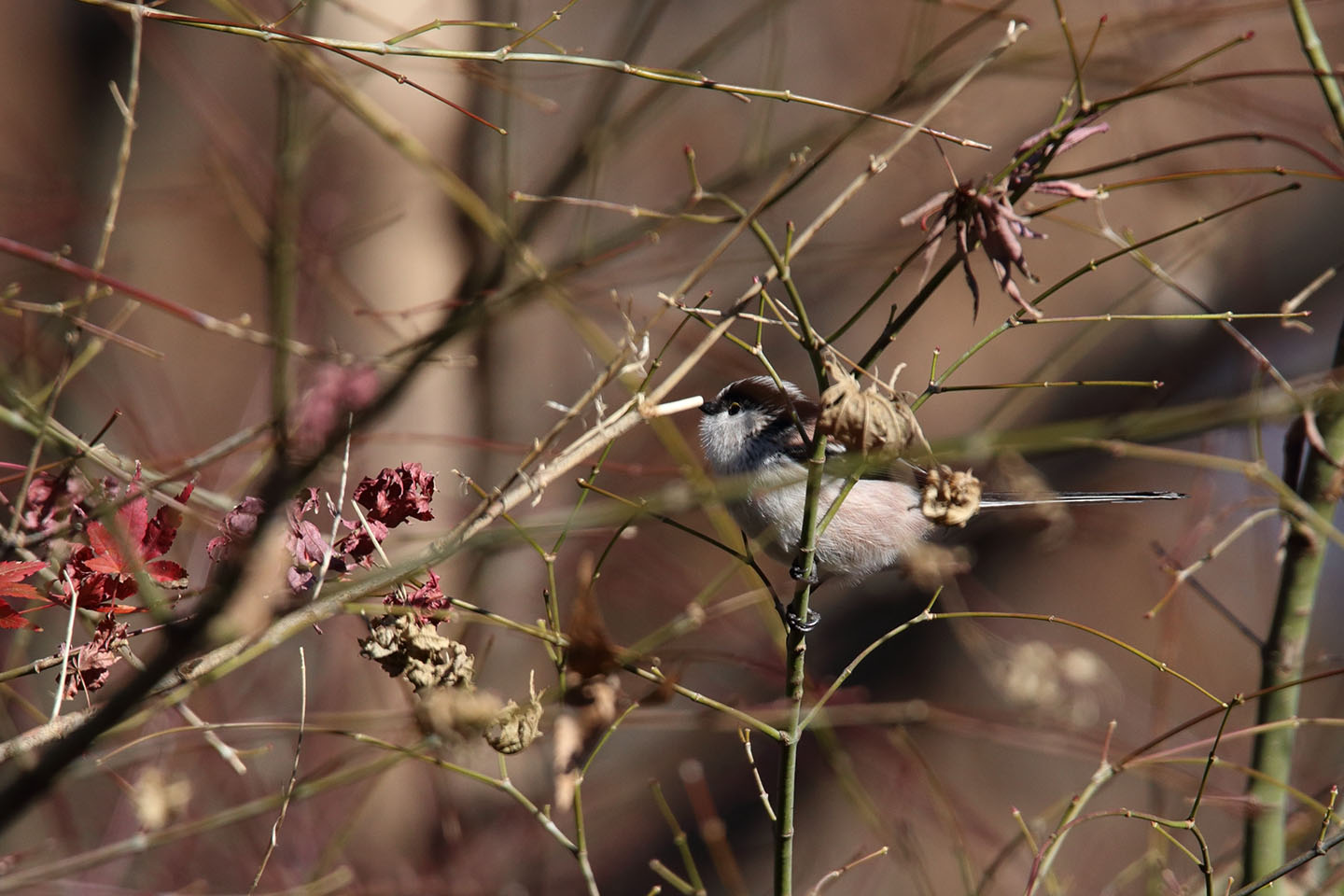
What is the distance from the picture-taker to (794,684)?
1324 mm

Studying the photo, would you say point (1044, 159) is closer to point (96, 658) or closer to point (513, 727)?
point (513, 727)

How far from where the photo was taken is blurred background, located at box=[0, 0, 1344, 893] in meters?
4.18

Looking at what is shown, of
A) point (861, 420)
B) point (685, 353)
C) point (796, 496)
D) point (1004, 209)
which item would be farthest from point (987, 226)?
point (685, 353)

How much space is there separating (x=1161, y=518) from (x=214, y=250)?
4.85 metres

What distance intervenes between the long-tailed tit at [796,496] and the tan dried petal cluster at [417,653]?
3.67 ft

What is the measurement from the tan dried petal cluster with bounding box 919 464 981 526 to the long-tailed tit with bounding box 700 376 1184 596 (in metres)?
0.89

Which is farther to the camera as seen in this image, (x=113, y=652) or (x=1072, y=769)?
(x=1072, y=769)

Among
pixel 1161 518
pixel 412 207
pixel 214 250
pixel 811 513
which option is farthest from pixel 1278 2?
pixel 214 250

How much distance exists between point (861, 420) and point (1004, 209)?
0.38 meters

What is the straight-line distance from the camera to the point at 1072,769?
4844mm

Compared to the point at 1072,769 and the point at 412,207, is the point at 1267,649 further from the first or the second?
the point at 412,207

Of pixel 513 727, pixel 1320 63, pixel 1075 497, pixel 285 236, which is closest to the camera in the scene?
pixel 285 236

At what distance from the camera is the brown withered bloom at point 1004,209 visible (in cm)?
135

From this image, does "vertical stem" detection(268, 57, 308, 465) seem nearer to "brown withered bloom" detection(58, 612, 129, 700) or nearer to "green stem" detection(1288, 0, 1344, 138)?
"brown withered bloom" detection(58, 612, 129, 700)
